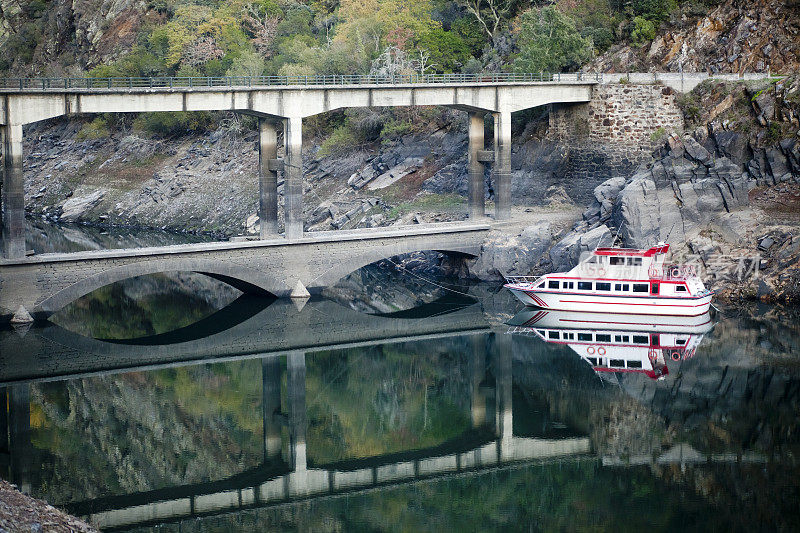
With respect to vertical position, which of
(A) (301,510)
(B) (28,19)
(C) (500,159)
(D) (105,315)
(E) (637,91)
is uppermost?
(B) (28,19)

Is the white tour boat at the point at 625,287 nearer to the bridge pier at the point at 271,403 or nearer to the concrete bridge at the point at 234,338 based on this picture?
the concrete bridge at the point at 234,338

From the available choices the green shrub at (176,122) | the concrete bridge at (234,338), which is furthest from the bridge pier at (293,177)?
the green shrub at (176,122)

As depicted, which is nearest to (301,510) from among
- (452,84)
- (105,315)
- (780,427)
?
(780,427)

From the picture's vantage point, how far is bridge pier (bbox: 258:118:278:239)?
7231 centimetres

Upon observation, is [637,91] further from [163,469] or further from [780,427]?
[163,469]

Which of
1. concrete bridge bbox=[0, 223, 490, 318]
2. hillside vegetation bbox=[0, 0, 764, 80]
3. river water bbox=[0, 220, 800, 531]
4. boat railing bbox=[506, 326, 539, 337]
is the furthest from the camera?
hillside vegetation bbox=[0, 0, 764, 80]

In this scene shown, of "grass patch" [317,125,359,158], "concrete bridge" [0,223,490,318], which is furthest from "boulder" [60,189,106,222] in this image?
"concrete bridge" [0,223,490,318]

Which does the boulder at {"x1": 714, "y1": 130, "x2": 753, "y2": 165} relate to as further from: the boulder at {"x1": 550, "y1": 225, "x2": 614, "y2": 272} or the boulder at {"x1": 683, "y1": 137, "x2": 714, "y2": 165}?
the boulder at {"x1": 550, "y1": 225, "x2": 614, "y2": 272}

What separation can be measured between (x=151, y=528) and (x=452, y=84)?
45.6 m

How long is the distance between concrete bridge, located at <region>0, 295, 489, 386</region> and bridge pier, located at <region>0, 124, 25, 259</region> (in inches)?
194

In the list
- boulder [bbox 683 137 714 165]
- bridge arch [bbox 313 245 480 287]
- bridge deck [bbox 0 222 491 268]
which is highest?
boulder [bbox 683 137 714 165]

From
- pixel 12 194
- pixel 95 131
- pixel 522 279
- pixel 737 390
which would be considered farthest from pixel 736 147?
pixel 95 131

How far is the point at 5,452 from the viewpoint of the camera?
44844 millimetres

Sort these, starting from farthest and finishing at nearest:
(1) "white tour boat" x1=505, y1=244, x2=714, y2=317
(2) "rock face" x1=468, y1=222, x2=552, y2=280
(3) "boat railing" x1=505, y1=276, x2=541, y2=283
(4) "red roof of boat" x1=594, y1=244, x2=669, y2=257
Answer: (2) "rock face" x1=468, y1=222, x2=552, y2=280 < (3) "boat railing" x1=505, y1=276, x2=541, y2=283 < (4) "red roof of boat" x1=594, y1=244, x2=669, y2=257 < (1) "white tour boat" x1=505, y1=244, x2=714, y2=317
